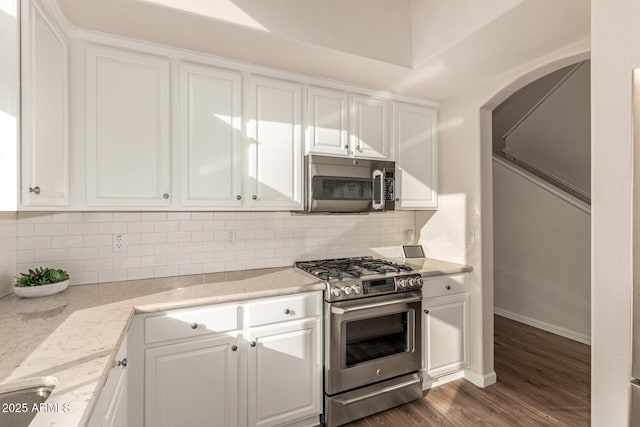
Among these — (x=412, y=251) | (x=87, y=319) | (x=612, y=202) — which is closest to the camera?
(x=612, y=202)

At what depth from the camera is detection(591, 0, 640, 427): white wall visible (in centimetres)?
133

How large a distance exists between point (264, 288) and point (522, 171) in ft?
12.0

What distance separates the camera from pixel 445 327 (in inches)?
106

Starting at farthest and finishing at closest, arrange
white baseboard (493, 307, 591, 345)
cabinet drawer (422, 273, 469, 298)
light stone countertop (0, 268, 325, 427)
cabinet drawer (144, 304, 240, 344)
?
1. white baseboard (493, 307, 591, 345)
2. cabinet drawer (422, 273, 469, 298)
3. cabinet drawer (144, 304, 240, 344)
4. light stone countertop (0, 268, 325, 427)

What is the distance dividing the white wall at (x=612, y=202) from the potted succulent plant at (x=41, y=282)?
8.69ft

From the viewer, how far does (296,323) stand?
6.87 ft

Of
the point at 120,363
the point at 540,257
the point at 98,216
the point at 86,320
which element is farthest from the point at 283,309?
the point at 540,257

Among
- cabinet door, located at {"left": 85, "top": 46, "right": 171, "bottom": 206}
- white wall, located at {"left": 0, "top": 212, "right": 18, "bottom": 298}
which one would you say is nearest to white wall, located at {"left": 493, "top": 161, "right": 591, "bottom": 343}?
cabinet door, located at {"left": 85, "top": 46, "right": 171, "bottom": 206}

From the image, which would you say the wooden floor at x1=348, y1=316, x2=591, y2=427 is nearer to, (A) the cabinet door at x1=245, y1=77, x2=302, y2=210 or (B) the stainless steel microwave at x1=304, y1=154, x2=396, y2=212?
(B) the stainless steel microwave at x1=304, y1=154, x2=396, y2=212

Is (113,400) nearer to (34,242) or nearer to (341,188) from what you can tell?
(34,242)

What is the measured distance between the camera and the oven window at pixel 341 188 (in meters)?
2.48

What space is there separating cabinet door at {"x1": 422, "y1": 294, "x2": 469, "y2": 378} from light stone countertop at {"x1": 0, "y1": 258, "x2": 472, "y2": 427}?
0.98 feet

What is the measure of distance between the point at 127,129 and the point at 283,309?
1420 mm

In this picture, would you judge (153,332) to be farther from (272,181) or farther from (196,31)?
(196,31)
